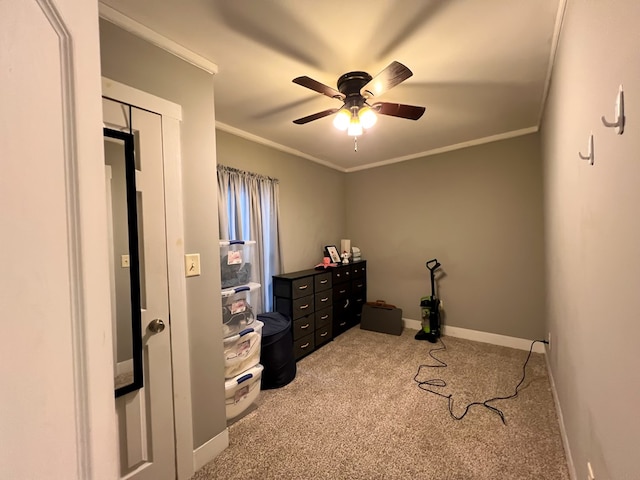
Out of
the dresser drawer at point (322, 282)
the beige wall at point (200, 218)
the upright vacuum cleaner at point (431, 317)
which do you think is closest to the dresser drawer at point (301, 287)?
the dresser drawer at point (322, 282)

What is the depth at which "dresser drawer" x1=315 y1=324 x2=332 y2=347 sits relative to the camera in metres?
3.32

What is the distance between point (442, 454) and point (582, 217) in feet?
5.13

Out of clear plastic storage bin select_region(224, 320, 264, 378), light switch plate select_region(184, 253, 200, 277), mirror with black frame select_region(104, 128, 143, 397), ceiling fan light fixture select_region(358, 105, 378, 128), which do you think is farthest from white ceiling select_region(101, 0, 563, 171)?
clear plastic storage bin select_region(224, 320, 264, 378)

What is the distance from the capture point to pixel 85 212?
52cm

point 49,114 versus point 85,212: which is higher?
point 49,114

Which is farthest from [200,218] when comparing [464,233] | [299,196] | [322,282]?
[464,233]

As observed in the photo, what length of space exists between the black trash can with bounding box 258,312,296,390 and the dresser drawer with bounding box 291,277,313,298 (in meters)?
0.49

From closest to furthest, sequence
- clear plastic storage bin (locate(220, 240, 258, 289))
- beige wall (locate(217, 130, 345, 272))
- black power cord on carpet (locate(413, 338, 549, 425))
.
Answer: black power cord on carpet (locate(413, 338, 549, 425)) → clear plastic storage bin (locate(220, 240, 258, 289)) → beige wall (locate(217, 130, 345, 272))

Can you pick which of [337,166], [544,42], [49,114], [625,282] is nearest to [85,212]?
[49,114]

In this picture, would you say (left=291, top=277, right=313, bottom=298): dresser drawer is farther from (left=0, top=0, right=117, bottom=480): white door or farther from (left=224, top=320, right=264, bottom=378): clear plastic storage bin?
(left=0, top=0, right=117, bottom=480): white door

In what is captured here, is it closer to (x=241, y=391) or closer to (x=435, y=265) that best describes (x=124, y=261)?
(x=241, y=391)

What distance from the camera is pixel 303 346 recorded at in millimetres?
3111

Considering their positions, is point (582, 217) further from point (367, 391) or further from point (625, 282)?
point (367, 391)

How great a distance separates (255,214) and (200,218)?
1.41 m
